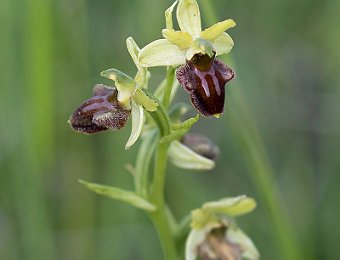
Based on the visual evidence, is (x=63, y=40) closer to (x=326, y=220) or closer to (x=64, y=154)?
(x=64, y=154)

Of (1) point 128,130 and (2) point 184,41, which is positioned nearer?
(2) point 184,41

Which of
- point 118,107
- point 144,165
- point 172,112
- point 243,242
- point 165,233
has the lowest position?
point 243,242

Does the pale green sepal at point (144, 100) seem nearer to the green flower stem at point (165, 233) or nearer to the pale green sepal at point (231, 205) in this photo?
the green flower stem at point (165, 233)

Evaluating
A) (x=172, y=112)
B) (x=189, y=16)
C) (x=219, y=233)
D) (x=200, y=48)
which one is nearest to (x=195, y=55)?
(x=200, y=48)

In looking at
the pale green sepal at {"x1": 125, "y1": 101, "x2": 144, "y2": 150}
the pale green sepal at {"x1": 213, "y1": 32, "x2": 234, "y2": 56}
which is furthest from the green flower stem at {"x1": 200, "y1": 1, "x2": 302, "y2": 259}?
the pale green sepal at {"x1": 125, "y1": 101, "x2": 144, "y2": 150}

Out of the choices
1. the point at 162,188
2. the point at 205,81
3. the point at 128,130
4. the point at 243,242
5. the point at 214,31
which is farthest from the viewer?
the point at 128,130

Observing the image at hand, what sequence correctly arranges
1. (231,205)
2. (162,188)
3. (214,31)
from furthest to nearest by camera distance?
(231,205), (162,188), (214,31)

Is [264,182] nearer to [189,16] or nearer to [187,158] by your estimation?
[187,158]

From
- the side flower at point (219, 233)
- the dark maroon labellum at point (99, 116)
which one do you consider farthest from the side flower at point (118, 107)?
the side flower at point (219, 233)
